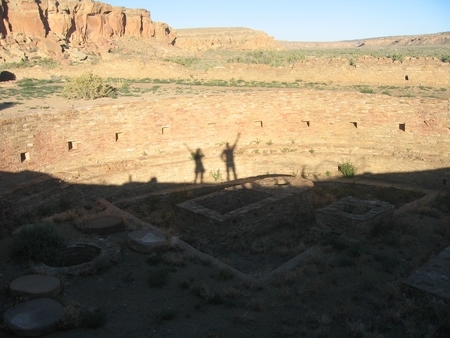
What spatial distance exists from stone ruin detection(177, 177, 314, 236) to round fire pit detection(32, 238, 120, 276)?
6.07ft

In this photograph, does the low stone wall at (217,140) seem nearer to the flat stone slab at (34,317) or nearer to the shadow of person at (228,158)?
the shadow of person at (228,158)

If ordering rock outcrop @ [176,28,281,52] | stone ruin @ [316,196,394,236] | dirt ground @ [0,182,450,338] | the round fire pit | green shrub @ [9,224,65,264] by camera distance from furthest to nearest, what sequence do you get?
rock outcrop @ [176,28,281,52]
stone ruin @ [316,196,394,236]
green shrub @ [9,224,65,264]
the round fire pit
dirt ground @ [0,182,450,338]

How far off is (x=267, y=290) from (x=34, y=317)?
10.4ft

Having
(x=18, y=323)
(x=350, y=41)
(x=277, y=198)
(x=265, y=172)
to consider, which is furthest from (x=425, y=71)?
(x=350, y=41)

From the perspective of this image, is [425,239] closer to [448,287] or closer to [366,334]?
[448,287]

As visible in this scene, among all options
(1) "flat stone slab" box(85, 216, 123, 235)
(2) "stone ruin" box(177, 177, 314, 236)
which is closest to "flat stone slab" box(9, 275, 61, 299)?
(1) "flat stone slab" box(85, 216, 123, 235)

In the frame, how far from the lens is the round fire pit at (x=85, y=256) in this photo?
21.4ft

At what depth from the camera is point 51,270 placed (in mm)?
6449

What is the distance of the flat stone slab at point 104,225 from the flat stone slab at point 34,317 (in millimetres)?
2919

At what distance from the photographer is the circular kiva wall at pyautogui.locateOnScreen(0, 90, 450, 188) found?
11.4 metres

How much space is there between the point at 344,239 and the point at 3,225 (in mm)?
6965

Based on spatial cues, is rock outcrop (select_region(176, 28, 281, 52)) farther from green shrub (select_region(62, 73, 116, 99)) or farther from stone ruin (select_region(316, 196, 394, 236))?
stone ruin (select_region(316, 196, 394, 236))

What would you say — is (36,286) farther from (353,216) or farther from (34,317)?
(353,216)

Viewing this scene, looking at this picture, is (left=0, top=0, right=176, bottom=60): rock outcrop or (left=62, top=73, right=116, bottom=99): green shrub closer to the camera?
(left=62, top=73, right=116, bottom=99): green shrub
